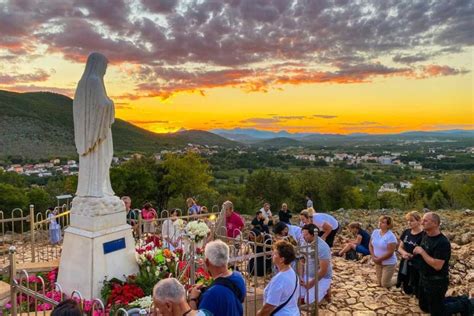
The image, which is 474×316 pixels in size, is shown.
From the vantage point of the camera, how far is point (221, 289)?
314 cm

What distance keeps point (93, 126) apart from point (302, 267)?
427 cm

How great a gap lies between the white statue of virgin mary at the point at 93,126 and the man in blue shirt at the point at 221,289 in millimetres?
3446

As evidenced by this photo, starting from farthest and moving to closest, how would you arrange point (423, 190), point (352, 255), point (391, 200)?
point (423, 190) → point (391, 200) → point (352, 255)

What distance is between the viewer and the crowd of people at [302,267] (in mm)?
3096

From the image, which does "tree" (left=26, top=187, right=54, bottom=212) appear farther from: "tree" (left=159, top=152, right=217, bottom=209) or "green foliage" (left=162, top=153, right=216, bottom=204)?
"green foliage" (left=162, top=153, right=216, bottom=204)

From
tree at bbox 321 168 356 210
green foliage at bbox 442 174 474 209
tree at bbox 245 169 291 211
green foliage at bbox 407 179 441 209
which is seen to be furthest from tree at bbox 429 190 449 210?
tree at bbox 245 169 291 211

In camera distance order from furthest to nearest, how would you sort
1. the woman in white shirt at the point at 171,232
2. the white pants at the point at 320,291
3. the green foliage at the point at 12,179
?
the green foliage at the point at 12,179 → the woman in white shirt at the point at 171,232 → the white pants at the point at 320,291

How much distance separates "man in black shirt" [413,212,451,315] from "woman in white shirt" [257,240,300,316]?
2762 mm

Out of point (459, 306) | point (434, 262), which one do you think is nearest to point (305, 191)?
point (459, 306)

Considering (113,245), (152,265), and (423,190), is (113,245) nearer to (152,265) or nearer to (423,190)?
(152,265)

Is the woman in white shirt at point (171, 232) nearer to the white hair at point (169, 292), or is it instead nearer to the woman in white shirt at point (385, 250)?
the woman in white shirt at point (385, 250)

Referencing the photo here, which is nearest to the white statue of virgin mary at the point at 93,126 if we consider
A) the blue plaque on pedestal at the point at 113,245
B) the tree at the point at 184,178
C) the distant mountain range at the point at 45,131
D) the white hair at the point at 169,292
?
the blue plaque on pedestal at the point at 113,245

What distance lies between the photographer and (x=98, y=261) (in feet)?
19.0

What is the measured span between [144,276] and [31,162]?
47295 millimetres
